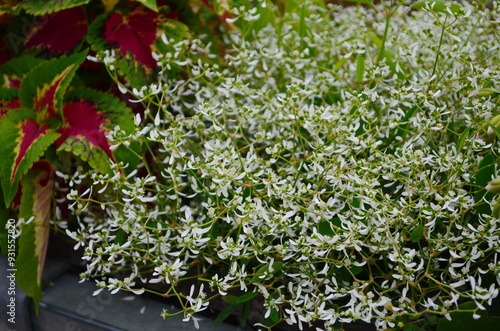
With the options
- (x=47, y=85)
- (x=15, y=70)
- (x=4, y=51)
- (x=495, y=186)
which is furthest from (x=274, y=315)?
(x=4, y=51)

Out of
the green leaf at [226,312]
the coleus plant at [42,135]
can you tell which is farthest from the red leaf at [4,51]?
the green leaf at [226,312]

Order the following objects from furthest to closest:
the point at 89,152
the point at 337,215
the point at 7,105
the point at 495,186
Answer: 1. the point at 7,105
2. the point at 89,152
3. the point at 337,215
4. the point at 495,186

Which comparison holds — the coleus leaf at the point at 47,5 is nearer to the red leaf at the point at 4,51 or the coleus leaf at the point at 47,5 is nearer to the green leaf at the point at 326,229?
the red leaf at the point at 4,51

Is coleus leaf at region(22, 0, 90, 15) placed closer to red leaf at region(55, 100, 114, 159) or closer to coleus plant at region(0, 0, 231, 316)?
coleus plant at region(0, 0, 231, 316)

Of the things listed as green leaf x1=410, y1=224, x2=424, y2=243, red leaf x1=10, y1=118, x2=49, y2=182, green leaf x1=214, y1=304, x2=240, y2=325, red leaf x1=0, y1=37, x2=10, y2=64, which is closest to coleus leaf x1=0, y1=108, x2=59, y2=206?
red leaf x1=10, y1=118, x2=49, y2=182

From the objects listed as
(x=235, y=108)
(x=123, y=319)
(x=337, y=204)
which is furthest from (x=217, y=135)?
(x=123, y=319)

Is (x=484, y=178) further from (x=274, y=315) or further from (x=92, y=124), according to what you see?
(x=92, y=124)

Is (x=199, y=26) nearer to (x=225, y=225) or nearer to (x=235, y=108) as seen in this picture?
(x=235, y=108)

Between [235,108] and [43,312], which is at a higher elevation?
[235,108]
